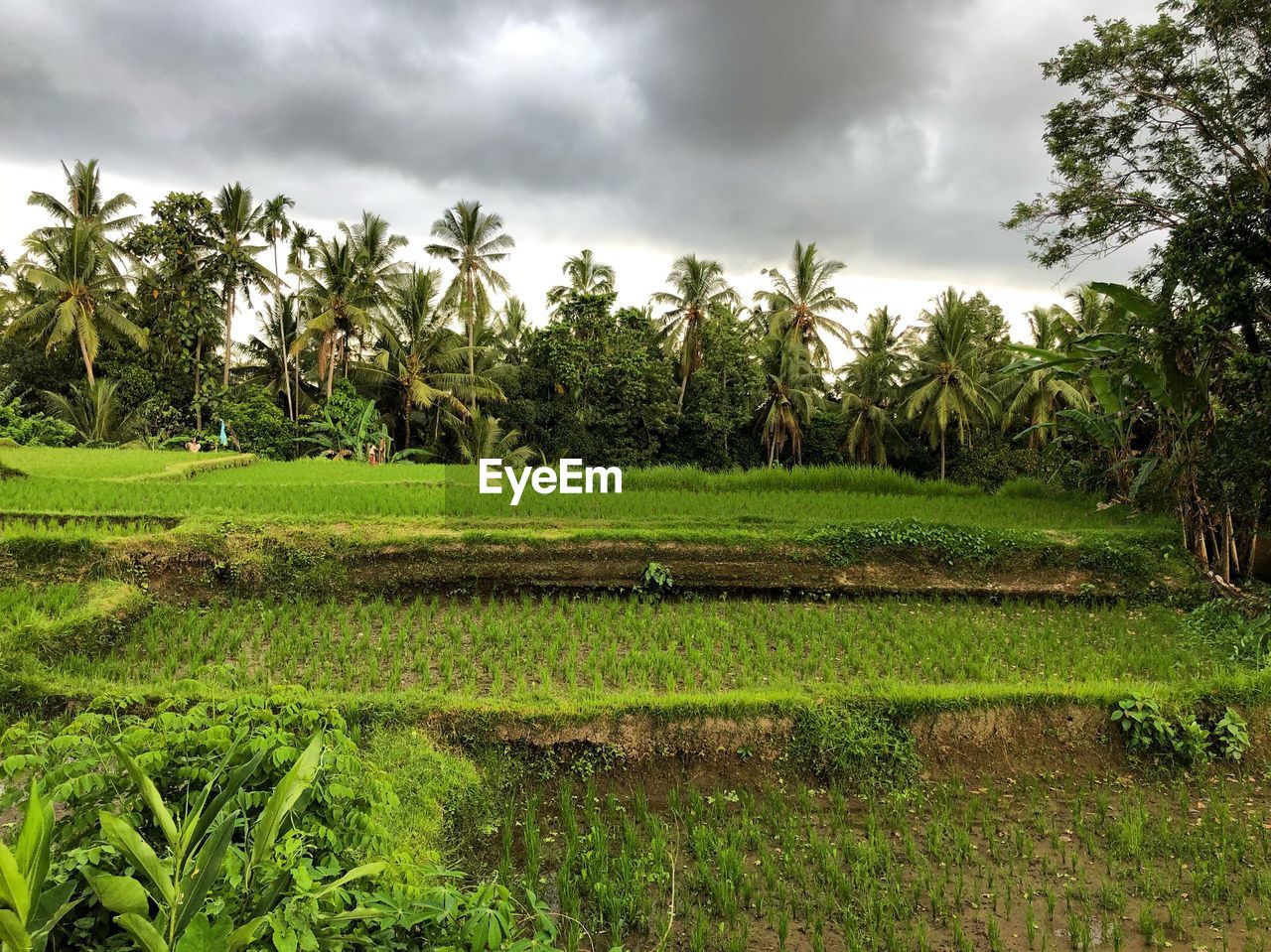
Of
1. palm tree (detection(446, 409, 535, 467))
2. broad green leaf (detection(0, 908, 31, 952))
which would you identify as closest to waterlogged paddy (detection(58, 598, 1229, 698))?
broad green leaf (detection(0, 908, 31, 952))

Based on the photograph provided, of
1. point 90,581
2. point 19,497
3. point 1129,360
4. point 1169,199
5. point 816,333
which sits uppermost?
point 816,333

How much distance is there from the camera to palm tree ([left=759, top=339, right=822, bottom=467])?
23094 millimetres

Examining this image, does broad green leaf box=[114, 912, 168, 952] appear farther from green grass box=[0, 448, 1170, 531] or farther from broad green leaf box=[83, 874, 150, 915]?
green grass box=[0, 448, 1170, 531]

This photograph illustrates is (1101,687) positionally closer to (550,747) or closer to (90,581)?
(550,747)

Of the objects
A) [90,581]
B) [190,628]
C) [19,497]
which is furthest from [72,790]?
[19,497]

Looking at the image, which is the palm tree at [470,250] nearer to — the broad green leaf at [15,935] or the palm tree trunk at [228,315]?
the palm tree trunk at [228,315]

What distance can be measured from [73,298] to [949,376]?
2487 cm

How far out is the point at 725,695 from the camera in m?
4.85

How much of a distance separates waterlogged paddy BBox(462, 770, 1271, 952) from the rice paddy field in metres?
0.02

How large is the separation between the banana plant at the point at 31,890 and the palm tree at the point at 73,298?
22991 mm

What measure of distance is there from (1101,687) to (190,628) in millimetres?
7083

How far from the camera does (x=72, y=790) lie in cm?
196

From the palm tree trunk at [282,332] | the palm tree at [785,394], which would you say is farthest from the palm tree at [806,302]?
→ the palm tree trunk at [282,332]

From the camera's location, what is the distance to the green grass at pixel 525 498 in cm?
845
